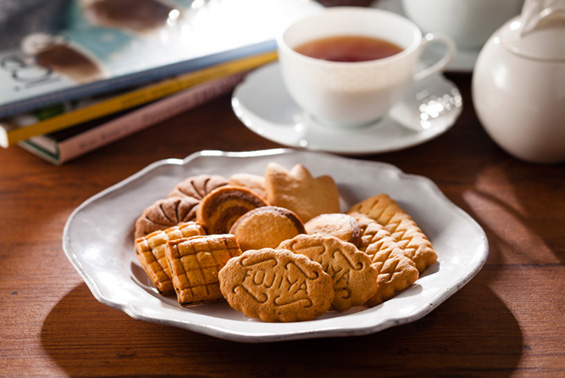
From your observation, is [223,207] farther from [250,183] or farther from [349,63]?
[349,63]

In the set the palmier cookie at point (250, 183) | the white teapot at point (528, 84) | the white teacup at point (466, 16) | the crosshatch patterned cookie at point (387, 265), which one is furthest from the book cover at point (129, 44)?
the crosshatch patterned cookie at point (387, 265)

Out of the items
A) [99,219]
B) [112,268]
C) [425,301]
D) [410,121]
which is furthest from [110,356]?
[410,121]

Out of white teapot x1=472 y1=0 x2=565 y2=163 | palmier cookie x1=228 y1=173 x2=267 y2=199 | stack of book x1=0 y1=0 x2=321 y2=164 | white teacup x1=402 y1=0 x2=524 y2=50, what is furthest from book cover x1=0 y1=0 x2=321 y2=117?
white teapot x1=472 y1=0 x2=565 y2=163

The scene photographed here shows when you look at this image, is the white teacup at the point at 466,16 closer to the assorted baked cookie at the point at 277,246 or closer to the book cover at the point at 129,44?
the book cover at the point at 129,44

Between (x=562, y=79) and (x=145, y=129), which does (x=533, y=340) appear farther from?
(x=145, y=129)

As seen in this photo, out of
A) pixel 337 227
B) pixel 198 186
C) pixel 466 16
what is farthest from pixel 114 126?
pixel 466 16

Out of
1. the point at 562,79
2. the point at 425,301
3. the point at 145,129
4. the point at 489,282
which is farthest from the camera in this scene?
the point at 145,129

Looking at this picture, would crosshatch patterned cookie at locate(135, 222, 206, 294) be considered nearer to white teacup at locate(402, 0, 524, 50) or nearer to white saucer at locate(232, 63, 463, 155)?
white saucer at locate(232, 63, 463, 155)
